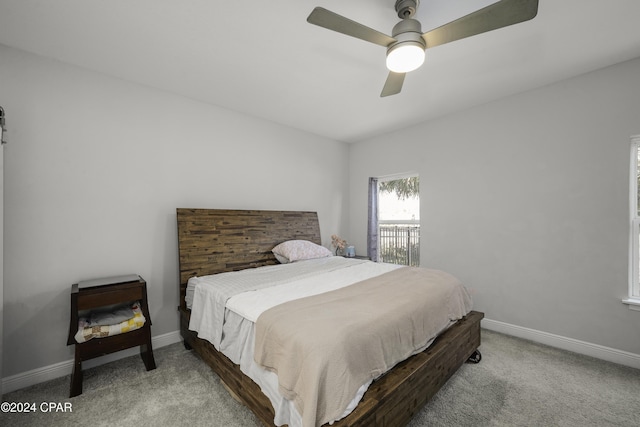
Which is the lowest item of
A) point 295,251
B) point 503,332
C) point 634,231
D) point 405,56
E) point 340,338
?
point 503,332

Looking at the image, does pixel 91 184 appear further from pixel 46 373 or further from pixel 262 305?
pixel 262 305

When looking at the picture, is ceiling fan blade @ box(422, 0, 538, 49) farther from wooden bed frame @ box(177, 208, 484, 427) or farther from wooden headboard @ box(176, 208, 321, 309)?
wooden headboard @ box(176, 208, 321, 309)

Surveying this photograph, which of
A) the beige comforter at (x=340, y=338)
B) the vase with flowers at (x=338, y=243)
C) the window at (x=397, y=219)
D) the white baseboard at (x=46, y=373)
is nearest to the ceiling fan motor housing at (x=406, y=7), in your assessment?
the beige comforter at (x=340, y=338)

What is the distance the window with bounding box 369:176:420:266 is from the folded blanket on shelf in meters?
3.37

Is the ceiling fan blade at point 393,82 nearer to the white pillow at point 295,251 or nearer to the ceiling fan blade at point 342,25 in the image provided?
the ceiling fan blade at point 342,25

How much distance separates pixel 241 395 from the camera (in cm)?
179

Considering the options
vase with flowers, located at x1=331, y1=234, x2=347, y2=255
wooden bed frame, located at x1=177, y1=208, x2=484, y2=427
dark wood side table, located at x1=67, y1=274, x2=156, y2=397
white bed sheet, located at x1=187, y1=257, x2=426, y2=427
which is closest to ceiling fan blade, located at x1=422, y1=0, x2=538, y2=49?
white bed sheet, located at x1=187, y1=257, x2=426, y2=427

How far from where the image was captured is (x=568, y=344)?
267 cm

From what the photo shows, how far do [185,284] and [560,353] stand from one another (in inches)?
148

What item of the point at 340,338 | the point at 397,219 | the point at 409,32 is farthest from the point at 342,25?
the point at 397,219

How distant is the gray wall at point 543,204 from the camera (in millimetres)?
2463

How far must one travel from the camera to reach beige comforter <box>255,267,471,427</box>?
1239 millimetres

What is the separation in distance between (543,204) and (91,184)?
175 inches

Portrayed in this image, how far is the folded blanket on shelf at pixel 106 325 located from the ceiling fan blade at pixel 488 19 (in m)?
2.99
